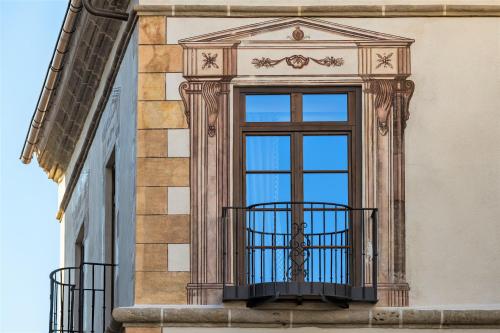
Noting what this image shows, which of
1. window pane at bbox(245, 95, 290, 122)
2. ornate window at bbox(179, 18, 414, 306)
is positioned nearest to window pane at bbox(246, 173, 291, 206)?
ornate window at bbox(179, 18, 414, 306)

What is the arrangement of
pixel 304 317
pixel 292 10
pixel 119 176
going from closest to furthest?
pixel 304 317
pixel 292 10
pixel 119 176

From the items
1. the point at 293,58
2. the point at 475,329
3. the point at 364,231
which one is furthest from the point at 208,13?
the point at 475,329

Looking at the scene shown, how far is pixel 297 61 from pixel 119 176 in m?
3.24

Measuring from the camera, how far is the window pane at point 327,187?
23.4 metres

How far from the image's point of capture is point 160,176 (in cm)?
2341

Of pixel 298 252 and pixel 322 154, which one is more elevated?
pixel 322 154

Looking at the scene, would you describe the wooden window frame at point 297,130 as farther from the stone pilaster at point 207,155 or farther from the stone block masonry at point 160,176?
the stone block masonry at point 160,176

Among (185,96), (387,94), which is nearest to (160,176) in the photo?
(185,96)

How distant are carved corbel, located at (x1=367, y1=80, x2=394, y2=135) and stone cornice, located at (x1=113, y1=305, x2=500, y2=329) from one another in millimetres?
2143

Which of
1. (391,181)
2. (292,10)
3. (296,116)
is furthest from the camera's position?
(292,10)

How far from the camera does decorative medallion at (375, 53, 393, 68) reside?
77.4ft

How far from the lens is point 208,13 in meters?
23.7

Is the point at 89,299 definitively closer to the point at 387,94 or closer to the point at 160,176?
the point at 160,176

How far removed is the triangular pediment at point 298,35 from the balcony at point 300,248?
6.30 feet
